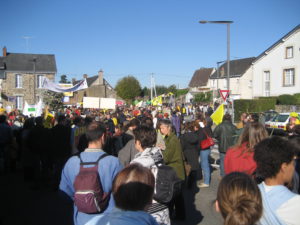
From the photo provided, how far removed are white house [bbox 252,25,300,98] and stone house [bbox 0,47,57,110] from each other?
1125 inches

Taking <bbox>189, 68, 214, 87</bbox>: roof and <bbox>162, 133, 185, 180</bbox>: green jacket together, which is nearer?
<bbox>162, 133, 185, 180</bbox>: green jacket

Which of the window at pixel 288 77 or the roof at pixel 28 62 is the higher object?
the roof at pixel 28 62

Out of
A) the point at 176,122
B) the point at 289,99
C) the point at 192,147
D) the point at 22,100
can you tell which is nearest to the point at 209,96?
the point at 289,99

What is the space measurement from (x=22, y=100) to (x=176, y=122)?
36253 millimetres

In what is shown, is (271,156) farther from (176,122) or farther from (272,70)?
(272,70)

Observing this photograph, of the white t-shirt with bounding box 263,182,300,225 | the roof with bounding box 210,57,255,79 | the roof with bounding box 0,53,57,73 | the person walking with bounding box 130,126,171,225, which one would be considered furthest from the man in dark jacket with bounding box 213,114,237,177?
the roof with bounding box 210,57,255,79

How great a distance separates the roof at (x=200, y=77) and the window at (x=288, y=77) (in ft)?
108

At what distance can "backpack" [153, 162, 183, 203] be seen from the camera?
332 centimetres

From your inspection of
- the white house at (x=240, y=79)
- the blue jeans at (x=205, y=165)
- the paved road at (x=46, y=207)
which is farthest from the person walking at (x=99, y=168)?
the white house at (x=240, y=79)

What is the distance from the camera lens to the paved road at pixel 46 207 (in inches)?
235

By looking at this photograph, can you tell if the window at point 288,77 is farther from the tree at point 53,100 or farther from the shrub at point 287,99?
the tree at point 53,100

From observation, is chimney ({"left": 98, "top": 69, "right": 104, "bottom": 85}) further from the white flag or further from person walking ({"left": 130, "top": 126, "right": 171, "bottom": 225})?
person walking ({"left": 130, "top": 126, "right": 171, "bottom": 225})

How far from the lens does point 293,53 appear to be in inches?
1465

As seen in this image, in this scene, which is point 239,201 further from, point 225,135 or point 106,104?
point 106,104
